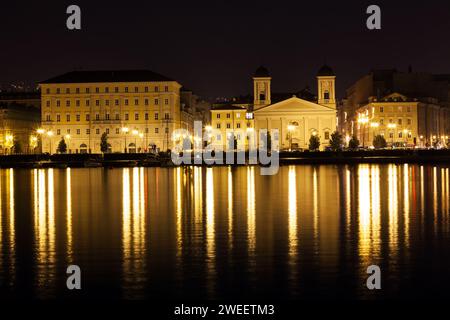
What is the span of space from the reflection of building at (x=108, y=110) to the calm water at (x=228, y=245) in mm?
57861

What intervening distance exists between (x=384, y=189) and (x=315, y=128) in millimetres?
61697

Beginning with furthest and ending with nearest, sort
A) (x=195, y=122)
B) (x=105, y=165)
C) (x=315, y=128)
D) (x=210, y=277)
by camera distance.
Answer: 1. (x=195, y=122)
2. (x=315, y=128)
3. (x=105, y=165)
4. (x=210, y=277)

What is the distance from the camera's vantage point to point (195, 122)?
4102 inches

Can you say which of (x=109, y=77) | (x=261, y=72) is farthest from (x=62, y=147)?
(x=261, y=72)

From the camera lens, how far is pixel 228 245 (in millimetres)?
14172

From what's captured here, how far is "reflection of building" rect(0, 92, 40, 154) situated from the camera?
83.3 meters

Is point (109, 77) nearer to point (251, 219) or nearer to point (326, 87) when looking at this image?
point (326, 87)

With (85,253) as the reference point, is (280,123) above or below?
above

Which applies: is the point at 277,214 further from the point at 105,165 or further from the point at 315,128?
the point at 315,128

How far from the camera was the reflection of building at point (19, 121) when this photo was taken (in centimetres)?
8331

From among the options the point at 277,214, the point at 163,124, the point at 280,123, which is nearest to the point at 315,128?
the point at 280,123

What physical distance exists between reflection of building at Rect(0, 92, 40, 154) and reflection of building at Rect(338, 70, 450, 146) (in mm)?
36976

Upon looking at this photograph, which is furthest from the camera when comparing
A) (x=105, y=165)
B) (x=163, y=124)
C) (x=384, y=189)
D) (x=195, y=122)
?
(x=195, y=122)

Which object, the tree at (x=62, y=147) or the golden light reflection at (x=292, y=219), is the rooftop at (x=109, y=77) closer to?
the tree at (x=62, y=147)
